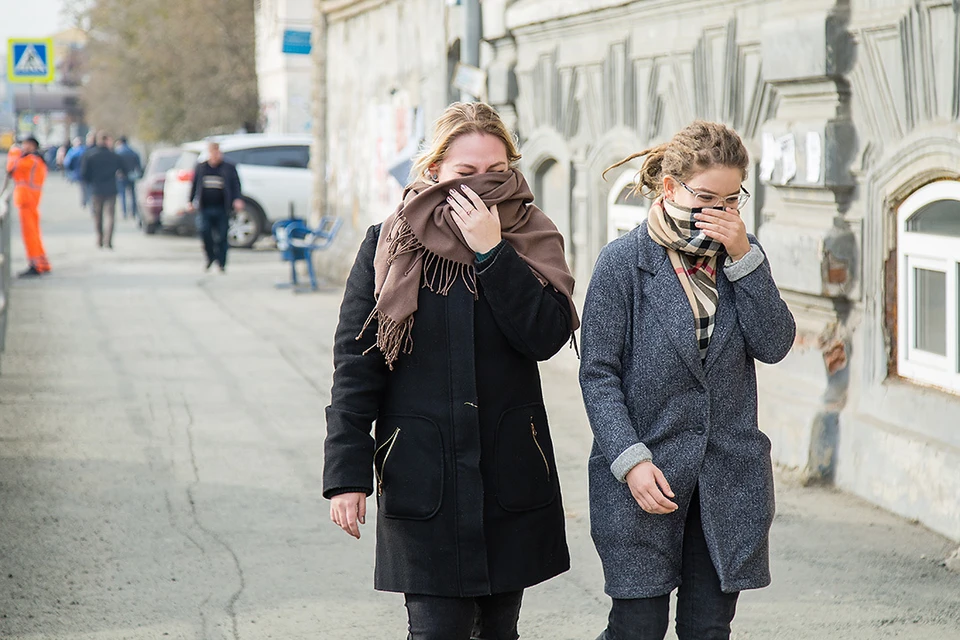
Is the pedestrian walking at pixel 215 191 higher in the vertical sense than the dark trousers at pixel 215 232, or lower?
higher

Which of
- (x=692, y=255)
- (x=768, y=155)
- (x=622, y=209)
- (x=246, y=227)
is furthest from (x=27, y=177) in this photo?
(x=692, y=255)

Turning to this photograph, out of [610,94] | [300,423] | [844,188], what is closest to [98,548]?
[300,423]

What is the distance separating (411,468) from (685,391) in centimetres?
69

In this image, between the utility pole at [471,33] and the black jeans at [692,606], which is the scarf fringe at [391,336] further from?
the utility pole at [471,33]

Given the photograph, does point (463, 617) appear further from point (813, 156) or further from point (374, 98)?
point (374, 98)

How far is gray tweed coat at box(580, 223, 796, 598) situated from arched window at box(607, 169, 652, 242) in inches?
226

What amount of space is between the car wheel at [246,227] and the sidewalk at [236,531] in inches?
437

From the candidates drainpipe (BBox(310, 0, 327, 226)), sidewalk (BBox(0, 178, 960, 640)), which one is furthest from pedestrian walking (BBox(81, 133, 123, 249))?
sidewalk (BBox(0, 178, 960, 640))

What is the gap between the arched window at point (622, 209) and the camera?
9117mm

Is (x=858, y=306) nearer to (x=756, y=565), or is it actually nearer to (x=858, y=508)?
(x=858, y=508)

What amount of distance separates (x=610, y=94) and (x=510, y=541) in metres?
6.41

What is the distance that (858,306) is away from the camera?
641cm

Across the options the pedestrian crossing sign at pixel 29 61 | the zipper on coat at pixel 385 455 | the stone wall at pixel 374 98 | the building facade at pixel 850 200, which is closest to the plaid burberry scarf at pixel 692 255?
the zipper on coat at pixel 385 455

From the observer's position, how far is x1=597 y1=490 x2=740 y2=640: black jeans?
10.8 ft
